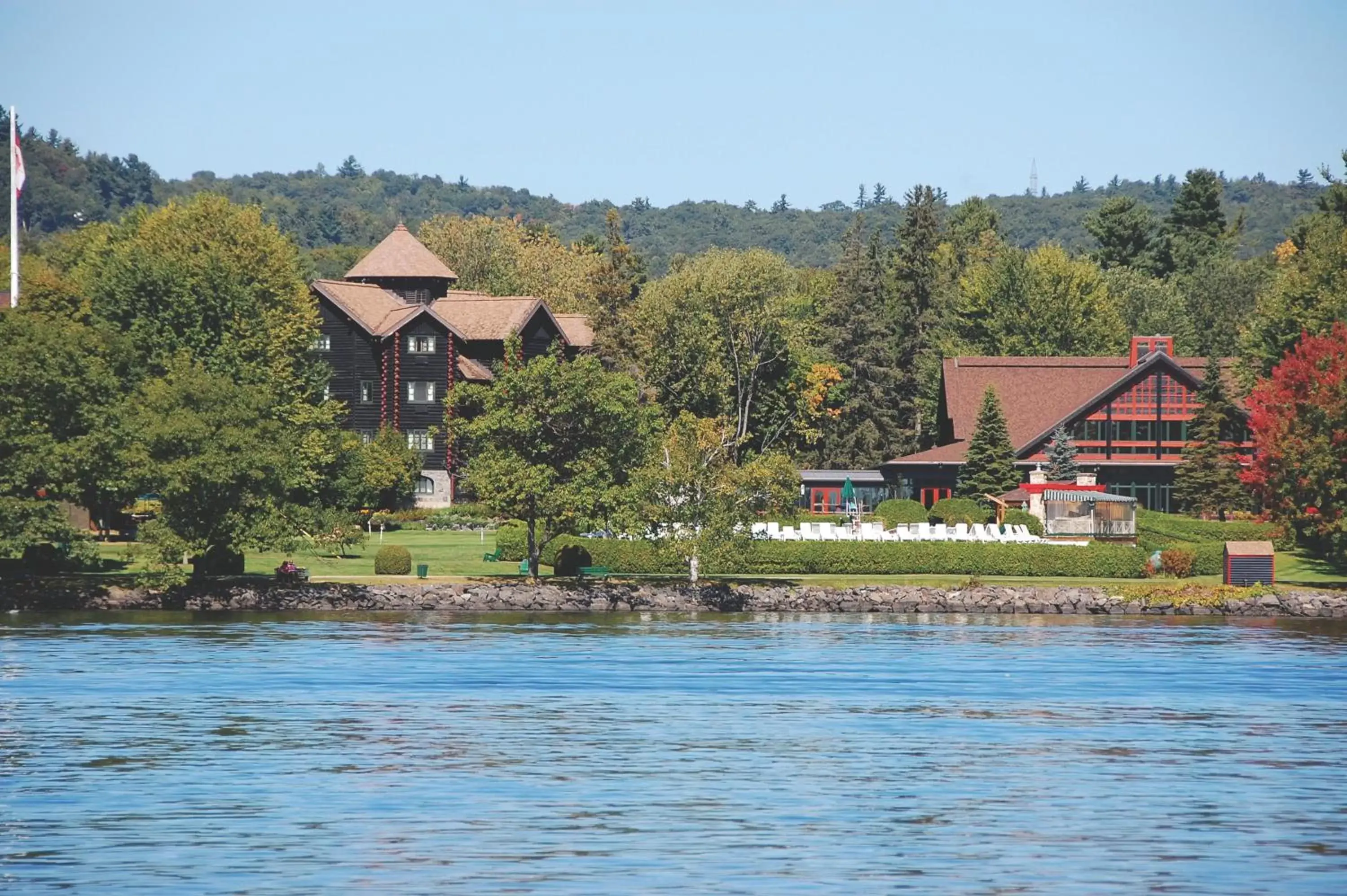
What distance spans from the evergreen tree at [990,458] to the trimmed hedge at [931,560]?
63.1 feet

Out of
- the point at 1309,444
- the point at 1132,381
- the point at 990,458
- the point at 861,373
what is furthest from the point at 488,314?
the point at 1309,444

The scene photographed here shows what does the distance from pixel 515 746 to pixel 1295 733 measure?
50.7ft

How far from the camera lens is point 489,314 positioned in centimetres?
10494

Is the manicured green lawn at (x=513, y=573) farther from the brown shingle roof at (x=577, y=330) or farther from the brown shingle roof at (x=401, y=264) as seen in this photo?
the brown shingle roof at (x=577, y=330)

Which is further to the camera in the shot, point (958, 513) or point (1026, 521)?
point (958, 513)

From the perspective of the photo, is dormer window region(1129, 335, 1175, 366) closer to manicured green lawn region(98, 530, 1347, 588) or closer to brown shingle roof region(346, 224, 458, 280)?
manicured green lawn region(98, 530, 1347, 588)

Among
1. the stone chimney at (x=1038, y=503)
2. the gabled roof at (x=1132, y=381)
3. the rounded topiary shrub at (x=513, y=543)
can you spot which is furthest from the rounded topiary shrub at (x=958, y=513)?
the rounded topiary shrub at (x=513, y=543)

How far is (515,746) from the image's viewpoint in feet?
111

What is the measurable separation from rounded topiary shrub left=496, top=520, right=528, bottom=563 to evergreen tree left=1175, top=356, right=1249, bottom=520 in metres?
33.9

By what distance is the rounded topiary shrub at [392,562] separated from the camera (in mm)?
65438

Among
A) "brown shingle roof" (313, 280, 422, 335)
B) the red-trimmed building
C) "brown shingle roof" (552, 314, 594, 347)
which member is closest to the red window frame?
the red-trimmed building

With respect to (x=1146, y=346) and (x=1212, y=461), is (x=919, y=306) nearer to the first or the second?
(x=1146, y=346)

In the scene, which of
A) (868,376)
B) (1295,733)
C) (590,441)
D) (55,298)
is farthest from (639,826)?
(868,376)

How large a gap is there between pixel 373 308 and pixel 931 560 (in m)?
46.5
